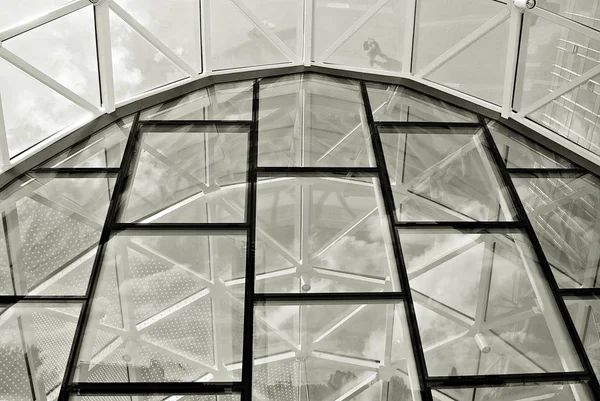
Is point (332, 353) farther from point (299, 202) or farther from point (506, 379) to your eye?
point (299, 202)

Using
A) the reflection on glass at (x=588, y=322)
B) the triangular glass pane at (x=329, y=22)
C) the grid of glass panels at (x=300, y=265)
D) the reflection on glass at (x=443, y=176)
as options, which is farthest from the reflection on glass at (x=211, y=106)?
the reflection on glass at (x=588, y=322)

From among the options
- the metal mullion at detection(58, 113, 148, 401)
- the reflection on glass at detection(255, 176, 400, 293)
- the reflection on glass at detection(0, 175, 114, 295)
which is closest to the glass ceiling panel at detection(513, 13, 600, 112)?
the reflection on glass at detection(255, 176, 400, 293)

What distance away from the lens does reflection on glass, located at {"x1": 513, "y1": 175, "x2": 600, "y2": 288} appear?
29.1ft

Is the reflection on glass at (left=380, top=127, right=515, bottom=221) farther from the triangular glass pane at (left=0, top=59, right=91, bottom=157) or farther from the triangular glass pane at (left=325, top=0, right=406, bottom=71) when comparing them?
the triangular glass pane at (left=0, top=59, right=91, bottom=157)

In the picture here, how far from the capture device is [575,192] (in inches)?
405

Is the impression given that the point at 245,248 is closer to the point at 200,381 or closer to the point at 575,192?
the point at 200,381

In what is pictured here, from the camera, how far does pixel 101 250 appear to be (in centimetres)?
895

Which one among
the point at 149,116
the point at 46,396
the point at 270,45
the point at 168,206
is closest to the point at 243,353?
the point at 46,396

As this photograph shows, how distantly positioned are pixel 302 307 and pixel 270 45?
776cm

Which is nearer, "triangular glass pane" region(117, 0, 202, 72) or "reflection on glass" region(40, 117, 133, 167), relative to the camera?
"reflection on glass" region(40, 117, 133, 167)

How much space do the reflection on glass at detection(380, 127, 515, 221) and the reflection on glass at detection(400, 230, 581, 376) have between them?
1.55 feet

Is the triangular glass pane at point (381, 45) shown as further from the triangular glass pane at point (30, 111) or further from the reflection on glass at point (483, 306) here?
the reflection on glass at point (483, 306)

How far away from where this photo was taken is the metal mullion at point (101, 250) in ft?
24.0

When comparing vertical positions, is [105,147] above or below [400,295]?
above
